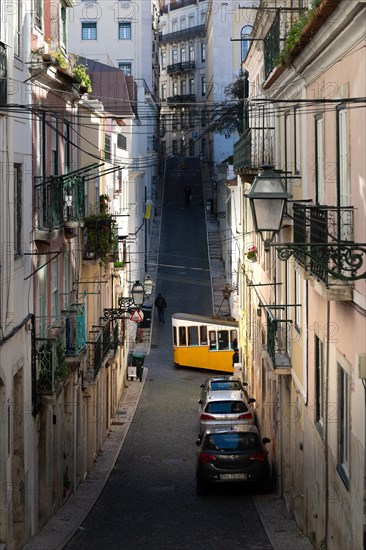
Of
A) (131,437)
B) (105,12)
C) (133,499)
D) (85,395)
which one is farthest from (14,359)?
(105,12)

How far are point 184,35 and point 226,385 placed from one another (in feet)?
261

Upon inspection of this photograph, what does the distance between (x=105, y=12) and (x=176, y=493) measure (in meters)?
44.3

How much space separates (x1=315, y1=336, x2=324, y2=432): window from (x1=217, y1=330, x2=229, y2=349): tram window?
2356cm

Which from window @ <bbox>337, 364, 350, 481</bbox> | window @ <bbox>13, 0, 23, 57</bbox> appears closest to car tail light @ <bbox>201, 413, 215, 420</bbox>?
window @ <bbox>13, 0, 23, 57</bbox>

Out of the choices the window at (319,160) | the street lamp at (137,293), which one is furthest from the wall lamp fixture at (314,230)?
the street lamp at (137,293)

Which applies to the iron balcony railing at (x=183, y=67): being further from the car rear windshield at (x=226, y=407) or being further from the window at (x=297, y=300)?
the window at (x=297, y=300)

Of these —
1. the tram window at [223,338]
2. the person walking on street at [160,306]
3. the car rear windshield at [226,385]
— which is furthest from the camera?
the person walking on street at [160,306]

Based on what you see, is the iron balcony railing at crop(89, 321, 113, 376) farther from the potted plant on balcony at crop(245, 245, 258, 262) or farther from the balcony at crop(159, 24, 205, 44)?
the balcony at crop(159, 24, 205, 44)

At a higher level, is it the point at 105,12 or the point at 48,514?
the point at 105,12

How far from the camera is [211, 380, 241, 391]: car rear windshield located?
101 feet

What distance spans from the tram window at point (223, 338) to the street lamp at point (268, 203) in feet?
99.8

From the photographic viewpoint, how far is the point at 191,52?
4188 inches

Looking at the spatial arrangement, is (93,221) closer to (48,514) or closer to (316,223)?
(48,514)

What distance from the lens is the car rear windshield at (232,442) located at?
2272 cm
